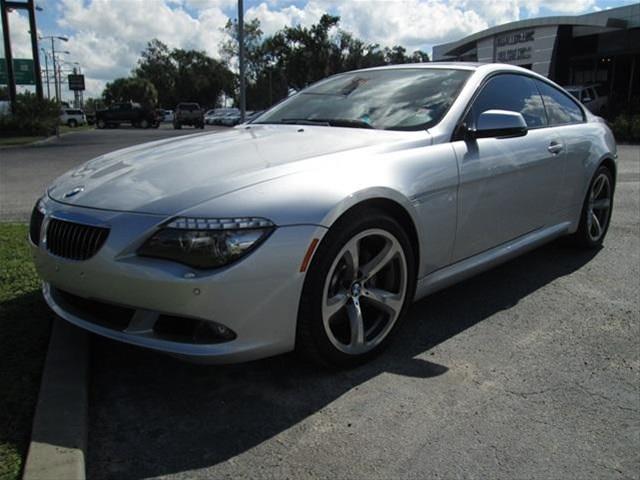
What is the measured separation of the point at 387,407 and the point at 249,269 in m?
0.88

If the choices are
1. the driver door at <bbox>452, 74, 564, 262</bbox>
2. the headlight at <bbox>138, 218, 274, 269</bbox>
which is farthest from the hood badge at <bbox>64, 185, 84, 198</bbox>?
the driver door at <bbox>452, 74, 564, 262</bbox>

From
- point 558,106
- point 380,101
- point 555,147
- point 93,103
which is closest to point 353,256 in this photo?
point 380,101

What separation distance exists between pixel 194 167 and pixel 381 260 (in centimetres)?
101

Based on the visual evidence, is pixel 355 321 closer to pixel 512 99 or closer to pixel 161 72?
pixel 512 99

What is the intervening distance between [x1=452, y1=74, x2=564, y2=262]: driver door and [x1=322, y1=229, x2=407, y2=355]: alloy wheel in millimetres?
545

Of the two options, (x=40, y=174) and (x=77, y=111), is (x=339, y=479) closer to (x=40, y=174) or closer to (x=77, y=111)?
(x=40, y=174)

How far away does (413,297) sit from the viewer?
320 centimetres

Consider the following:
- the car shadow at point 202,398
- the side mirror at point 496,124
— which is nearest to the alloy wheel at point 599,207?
the side mirror at point 496,124

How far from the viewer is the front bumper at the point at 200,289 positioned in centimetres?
235

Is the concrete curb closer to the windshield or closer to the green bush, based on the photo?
the windshield

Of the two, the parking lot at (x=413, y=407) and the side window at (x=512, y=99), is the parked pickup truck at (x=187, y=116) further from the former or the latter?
the parking lot at (x=413, y=407)

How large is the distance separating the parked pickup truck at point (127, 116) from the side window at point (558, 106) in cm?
4092

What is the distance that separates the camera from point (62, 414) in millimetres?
2359

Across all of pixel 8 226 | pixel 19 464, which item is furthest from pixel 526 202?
pixel 8 226
